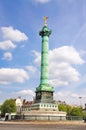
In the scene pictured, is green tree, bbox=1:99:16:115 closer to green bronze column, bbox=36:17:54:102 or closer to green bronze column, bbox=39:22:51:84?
green bronze column, bbox=36:17:54:102

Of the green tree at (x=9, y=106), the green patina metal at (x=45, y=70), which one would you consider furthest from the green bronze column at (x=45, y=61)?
the green tree at (x=9, y=106)

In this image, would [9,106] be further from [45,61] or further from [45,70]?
A: [45,61]

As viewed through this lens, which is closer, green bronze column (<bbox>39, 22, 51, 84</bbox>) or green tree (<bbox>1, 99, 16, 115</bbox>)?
green bronze column (<bbox>39, 22, 51, 84</bbox>)

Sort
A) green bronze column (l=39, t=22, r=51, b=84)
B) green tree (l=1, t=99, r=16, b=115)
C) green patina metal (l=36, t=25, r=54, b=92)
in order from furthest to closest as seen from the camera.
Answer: green tree (l=1, t=99, r=16, b=115) < green bronze column (l=39, t=22, r=51, b=84) < green patina metal (l=36, t=25, r=54, b=92)

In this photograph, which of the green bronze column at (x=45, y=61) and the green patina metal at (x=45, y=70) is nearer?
the green patina metal at (x=45, y=70)

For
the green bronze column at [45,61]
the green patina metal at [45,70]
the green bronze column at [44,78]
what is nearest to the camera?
the green bronze column at [44,78]

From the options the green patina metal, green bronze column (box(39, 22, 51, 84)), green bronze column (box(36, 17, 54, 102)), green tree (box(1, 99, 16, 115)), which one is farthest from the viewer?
green tree (box(1, 99, 16, 115))

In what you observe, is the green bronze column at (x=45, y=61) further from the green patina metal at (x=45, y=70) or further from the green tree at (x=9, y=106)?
the green tree at (x=9, y=106)

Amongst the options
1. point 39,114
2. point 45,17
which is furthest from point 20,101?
point 39,114

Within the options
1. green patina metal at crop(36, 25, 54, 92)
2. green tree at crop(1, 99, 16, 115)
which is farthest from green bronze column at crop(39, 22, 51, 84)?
green tree at crop(1, 99, 16, 115)

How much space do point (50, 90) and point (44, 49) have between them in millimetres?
11869

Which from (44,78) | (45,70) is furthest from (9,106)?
(45,70)

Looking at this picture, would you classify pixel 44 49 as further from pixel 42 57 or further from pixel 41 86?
pixel 41 86

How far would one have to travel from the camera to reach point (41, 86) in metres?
67.8
